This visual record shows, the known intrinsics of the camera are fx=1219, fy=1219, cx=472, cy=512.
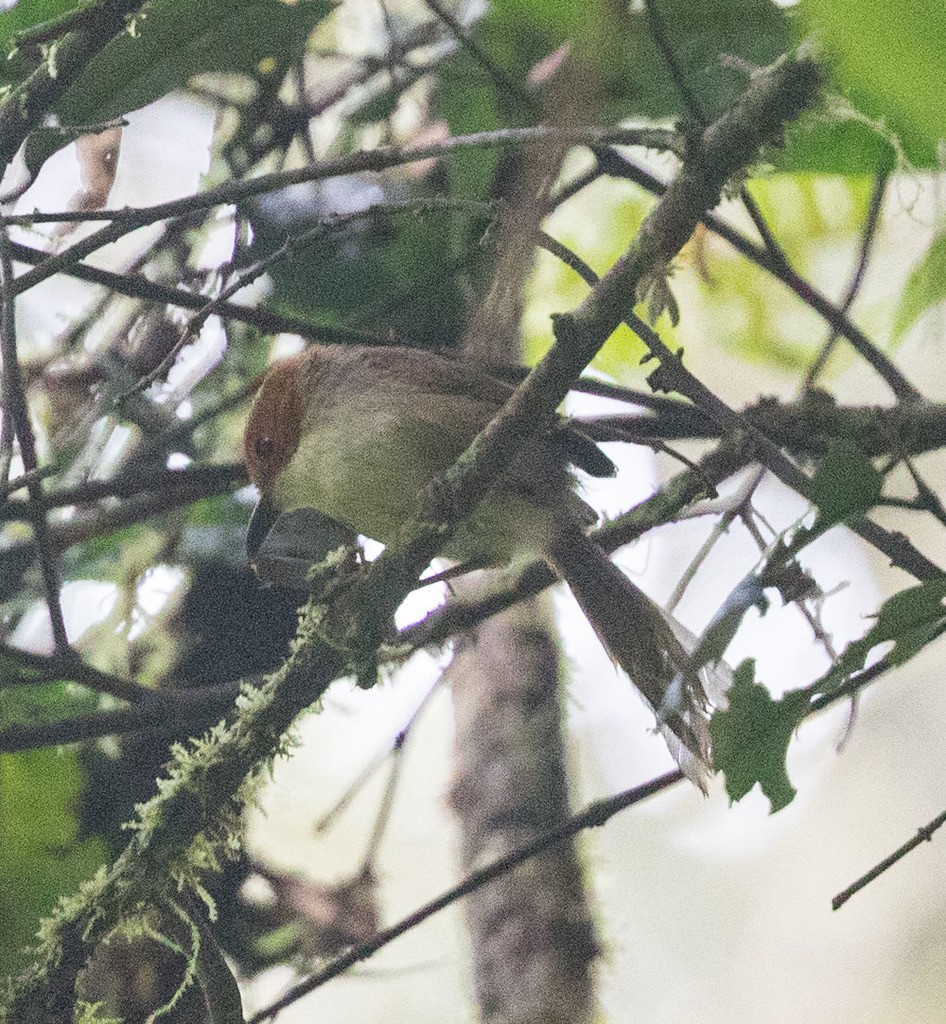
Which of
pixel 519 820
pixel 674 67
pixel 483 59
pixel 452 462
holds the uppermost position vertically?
pixel 483 59

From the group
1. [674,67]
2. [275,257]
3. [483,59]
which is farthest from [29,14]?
[674,67]

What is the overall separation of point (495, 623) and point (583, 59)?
2.37 meters

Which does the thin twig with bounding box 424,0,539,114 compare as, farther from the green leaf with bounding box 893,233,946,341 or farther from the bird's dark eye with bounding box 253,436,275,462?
the bird's dark eye with bounding box 253,436,275,462

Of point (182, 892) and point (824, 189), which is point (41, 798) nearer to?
point (182, 892)

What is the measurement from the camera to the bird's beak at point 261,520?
2705mm

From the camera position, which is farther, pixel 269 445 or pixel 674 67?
pixel 269 445

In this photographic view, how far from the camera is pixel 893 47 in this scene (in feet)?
1.76

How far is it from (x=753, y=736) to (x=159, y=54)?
148 centimetres

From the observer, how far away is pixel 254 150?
292 cm

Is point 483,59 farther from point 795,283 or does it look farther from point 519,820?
point 519,820

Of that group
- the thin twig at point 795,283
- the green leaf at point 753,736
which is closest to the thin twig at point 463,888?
the green leaf at point 753,736

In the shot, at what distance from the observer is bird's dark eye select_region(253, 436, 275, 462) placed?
8.82 ft

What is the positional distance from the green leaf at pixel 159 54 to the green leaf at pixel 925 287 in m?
1.16

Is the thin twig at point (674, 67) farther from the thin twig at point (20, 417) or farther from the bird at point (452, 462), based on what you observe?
the thin twig at point (20, 417)
